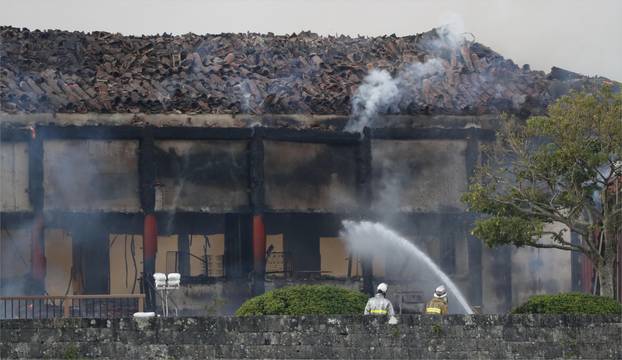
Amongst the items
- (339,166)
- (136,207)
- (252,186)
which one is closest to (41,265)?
(136,207)

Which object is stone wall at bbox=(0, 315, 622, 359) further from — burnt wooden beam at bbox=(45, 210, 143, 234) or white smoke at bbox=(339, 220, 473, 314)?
white smoke at bbox=(339, 220, 473, 314)

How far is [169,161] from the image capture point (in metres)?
47.4

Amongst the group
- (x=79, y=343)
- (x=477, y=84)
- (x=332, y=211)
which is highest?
(x=477, y=84)

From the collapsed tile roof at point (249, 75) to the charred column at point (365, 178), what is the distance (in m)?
1.15

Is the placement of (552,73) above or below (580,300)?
above

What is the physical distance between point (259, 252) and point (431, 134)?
22.3 ft

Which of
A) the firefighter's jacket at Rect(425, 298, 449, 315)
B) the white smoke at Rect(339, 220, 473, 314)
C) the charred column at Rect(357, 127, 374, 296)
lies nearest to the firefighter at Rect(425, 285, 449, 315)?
the firefighter's jacket at Rect(425, 298, 449, 315)

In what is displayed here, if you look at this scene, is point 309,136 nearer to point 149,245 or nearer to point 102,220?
point 149,245

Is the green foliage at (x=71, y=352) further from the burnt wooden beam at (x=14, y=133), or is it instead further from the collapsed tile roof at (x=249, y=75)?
the collapsed tile roof at (x=249, y=75)

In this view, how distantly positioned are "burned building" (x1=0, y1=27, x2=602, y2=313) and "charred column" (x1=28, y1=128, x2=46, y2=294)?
0.15ft

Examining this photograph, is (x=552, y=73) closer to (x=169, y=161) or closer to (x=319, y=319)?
(x=169, y=161)

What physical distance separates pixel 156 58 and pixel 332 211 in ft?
29.5

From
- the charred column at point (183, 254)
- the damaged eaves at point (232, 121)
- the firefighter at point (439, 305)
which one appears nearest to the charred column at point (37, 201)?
the damaged eaves at point (232, 121)

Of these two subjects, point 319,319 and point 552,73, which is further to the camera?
point 552,73
